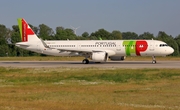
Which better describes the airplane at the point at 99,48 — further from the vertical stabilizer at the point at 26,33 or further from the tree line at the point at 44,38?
the tree line at the point at 44,38

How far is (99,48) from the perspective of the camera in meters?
52.0

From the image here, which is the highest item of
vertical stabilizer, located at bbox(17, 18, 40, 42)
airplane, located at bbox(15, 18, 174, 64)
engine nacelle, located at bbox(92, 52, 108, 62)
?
vertical stabilizer, located at bbox(17, 18, 40, 42)

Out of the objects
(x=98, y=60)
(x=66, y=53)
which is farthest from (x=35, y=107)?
(x=66, y=53)

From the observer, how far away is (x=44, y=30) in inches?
5856

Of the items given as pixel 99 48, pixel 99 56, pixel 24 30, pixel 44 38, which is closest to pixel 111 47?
pixel 99 48

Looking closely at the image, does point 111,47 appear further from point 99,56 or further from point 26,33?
point 26,33

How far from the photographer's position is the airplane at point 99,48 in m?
49.9

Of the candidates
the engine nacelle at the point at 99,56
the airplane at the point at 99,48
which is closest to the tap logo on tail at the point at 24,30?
the airplane at the point at 99,48

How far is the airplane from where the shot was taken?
1965 inches

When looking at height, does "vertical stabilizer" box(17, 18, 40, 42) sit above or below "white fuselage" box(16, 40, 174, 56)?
above

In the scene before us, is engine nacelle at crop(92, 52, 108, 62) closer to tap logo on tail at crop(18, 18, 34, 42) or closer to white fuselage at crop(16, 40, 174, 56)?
white fuselage at crop(16, 40, 174, 56)

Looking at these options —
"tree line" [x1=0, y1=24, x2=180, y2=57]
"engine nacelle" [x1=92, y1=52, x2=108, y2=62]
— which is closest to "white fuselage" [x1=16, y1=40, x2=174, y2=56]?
"engine nacelle" [x1=92, y1=52, x2=108, y2=62]

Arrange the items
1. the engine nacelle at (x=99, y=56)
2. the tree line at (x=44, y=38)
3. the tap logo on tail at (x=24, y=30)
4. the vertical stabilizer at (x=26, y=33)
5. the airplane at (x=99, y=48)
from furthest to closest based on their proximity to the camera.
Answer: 1. the tree line at (x=44, y=38)
2. the tap logo on tail at (x=24, y=30)
3. the vertical stabilizer at (x=26, y=33)
4. the airplane at (x=99, y=48)
5. the engine nacelle at (x=99, y=56)

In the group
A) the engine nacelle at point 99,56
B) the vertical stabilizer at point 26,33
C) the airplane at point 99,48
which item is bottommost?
the engine nacelle at point 99,56
